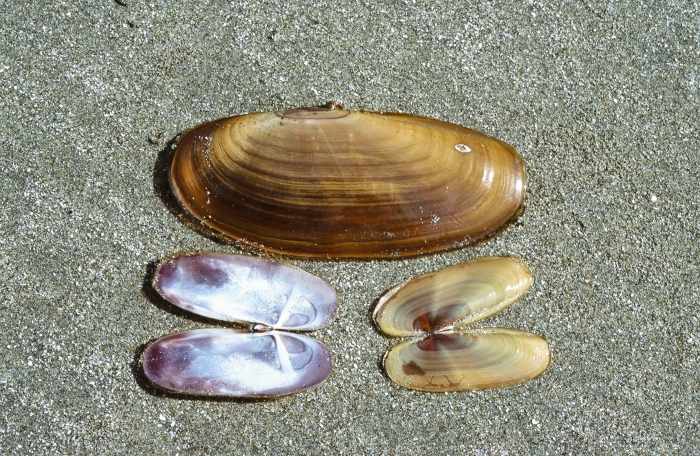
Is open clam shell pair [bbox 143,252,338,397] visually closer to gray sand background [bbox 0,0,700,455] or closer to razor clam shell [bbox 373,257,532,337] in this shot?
gray sand background [bbox 0,0,700,455]

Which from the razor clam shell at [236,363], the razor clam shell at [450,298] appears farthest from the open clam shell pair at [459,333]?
the razor clam shell at [236,363]

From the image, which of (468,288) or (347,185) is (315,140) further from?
(468,288)

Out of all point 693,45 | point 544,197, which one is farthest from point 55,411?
point 693,45

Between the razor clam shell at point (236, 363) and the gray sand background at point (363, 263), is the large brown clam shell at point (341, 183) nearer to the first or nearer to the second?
the gray sand background at point (363, 263)

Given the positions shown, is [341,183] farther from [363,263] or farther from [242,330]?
[242,330]

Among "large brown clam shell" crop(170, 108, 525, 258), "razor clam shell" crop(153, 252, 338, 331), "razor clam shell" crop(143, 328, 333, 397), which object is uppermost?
"large brown clam shell" crop(170, 108, 525, 258)

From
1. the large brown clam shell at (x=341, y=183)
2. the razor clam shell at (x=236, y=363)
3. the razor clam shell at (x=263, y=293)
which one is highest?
the large brown clam shell at (x=341, y=183)

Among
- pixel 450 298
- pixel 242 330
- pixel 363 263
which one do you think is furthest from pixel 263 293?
pixel 450 298

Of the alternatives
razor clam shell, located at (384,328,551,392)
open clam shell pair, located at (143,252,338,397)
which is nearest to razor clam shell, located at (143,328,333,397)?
open clam shell pair, located at (143,252,338,397)
